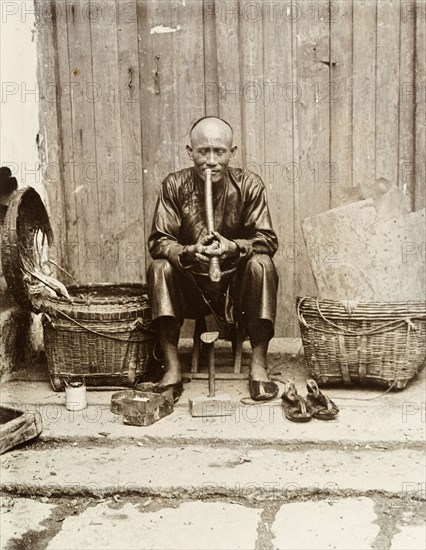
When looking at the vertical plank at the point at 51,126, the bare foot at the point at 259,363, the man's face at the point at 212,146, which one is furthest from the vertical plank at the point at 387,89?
the vertical plank at the point at 51,126

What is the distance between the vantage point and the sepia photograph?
246 centimetres

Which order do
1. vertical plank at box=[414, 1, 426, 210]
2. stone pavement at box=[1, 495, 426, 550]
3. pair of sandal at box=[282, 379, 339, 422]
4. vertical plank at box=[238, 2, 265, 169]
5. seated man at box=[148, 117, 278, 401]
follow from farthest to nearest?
vertical plank at box=[238, 2, 265, 169]
vertical plank at box=[414, 1, 426, 210]
seated man at box=[148, 117, 278, 401]
pair of sandal at box=[282, 379, 339, 422]
stone pavement at box=[1, 495, 426, 550]

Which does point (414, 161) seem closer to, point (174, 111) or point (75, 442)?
point (174, 111)

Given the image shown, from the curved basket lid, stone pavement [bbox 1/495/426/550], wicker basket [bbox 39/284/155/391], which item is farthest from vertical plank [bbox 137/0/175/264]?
stone pavement [bbox 1/495/426/550]

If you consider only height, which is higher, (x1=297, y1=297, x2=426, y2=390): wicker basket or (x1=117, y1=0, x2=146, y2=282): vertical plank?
(x1=117, y1=0, x2=146, y2=282): vertical plank

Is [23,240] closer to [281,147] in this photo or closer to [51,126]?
[51,126]

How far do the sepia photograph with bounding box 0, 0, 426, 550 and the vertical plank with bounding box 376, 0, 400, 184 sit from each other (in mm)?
12

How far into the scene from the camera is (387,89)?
4.12 metres

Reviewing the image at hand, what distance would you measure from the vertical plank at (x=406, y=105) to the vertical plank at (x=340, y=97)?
1.00 ft

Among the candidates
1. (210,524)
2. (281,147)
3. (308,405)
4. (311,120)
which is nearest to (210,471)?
(210,524)

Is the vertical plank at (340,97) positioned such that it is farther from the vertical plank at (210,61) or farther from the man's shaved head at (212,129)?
the man's shaved head at (212,129)

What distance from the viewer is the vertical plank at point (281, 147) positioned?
4133 mm

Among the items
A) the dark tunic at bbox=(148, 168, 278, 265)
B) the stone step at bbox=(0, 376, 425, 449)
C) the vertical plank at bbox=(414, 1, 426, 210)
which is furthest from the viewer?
the vertical plank at bbox=(414, 1, 426, 210)

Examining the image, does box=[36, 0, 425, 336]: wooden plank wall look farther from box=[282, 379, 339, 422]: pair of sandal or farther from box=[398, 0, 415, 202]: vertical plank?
box=[282, 379, 339, 422]: pair of sandal
